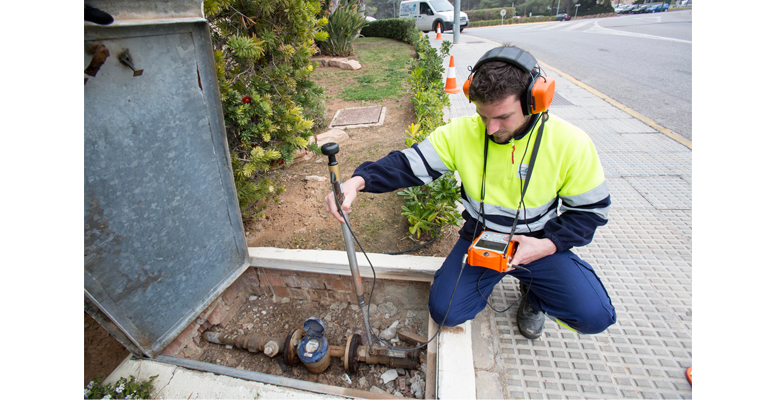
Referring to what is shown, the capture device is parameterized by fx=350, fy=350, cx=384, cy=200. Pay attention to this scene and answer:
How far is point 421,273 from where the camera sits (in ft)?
8.23

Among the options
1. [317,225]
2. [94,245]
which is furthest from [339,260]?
[94,245]

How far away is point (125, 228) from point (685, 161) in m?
5.29

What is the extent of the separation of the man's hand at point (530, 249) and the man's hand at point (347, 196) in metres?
0.88

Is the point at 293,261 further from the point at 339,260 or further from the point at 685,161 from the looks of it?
the point at 685,161

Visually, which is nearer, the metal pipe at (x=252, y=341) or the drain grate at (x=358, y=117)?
the metal pipe at (x=252, y=341)

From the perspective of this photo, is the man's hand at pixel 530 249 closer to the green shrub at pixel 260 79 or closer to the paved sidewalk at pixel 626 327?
the paved sidewalk at pixel 626 327

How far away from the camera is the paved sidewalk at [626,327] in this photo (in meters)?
1.88

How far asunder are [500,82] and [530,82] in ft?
0.49

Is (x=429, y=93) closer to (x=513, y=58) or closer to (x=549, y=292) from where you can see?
(x=513, y=58)

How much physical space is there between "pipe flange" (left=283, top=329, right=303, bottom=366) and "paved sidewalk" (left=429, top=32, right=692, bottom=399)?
1.17m

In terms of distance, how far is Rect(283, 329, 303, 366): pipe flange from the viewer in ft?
7.57

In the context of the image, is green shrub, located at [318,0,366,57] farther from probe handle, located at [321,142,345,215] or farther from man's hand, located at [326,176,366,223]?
probe handle, located at [321,142,345,215]

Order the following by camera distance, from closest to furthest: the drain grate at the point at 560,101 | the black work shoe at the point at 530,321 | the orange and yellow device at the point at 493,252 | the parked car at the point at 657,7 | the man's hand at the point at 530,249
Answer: the orange and yellow device at the point at 493,252 < the man's hand at the point at 530,249 < the black work shoe at the point at 530,321 < the drain grate at the point at 560,101 < the parked car at the point at 657,7

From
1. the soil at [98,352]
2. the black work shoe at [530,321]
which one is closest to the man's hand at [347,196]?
the black work shoe at [530,321]
